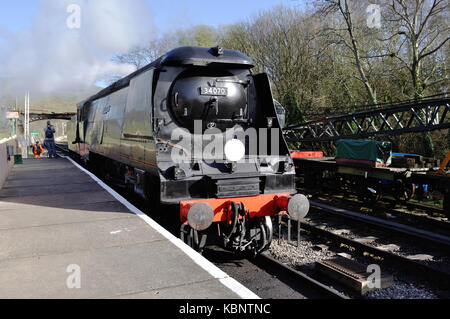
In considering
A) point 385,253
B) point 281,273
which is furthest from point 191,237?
point 385,253

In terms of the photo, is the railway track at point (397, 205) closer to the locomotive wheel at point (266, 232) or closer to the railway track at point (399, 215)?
the railway track at point (399, 215)

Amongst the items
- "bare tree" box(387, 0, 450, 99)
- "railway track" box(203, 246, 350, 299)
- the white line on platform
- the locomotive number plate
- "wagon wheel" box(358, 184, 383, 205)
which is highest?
"bare tree" box(387, 0, 450, 99)

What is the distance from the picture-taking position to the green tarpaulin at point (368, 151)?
9773 millimetres

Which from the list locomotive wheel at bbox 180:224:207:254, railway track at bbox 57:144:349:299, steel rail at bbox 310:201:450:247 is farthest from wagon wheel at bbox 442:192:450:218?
locomotive wheel at bbox 180:224:207:254

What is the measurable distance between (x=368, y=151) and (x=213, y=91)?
5.85 meters

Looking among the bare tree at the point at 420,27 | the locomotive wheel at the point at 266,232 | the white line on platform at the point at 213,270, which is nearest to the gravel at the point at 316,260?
the locomotive wheel at the point at 266,232

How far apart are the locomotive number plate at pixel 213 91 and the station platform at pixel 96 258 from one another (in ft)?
6.95

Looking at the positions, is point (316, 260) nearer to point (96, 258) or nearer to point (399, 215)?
point (96, 258)

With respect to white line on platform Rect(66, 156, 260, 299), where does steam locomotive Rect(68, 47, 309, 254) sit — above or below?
above

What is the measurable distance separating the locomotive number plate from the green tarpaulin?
5592mm

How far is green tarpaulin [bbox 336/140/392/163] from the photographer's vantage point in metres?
9.77

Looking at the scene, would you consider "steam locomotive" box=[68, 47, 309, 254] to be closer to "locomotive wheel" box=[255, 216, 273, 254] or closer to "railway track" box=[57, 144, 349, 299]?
"locomotive wheel" box=[255, 216, 273, 254]

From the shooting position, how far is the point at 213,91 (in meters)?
5.81
